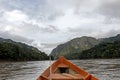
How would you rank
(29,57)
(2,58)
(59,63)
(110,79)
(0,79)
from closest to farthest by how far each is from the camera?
(59,63) < (110,79) < (0,79) < (2,58) < (29,57)

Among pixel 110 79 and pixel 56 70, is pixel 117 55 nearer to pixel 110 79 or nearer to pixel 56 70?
pixel 110 79

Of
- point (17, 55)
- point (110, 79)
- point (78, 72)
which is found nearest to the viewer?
point (78, 72)

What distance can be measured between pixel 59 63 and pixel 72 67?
1250mm

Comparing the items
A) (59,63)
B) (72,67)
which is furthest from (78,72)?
(59,63)

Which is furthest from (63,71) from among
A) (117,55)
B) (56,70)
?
(117,55)

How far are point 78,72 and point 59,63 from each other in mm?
1893

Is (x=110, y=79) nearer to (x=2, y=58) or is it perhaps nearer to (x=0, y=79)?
(x=0, y=79)

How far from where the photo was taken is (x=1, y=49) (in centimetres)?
12119

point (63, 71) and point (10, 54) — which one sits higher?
point (10, 54)

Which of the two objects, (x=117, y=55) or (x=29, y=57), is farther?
(x=29, y=57)

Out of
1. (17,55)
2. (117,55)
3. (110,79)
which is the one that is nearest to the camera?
(110,79)

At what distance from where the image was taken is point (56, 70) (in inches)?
700

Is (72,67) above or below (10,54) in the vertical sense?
below

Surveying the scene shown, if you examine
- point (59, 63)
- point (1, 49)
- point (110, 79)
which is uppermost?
point (1, 49)
